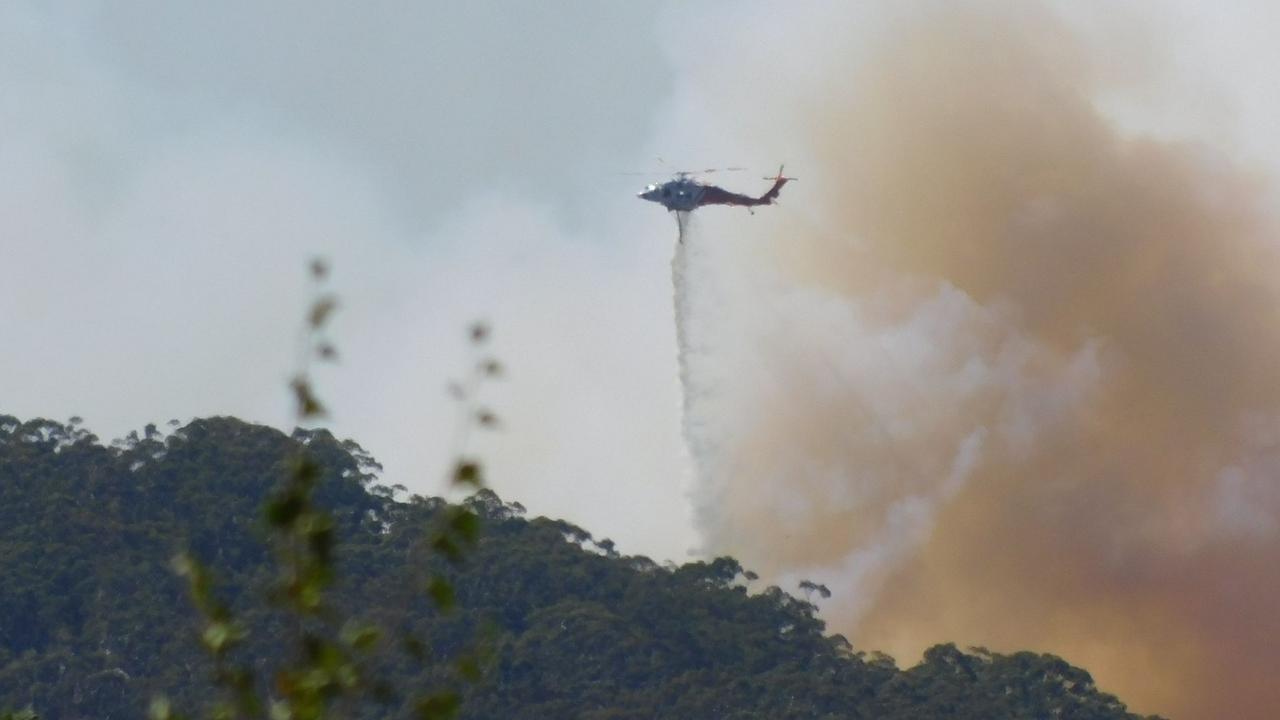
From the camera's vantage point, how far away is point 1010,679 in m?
122

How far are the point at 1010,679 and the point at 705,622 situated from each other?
47.6ft

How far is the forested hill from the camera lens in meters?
115

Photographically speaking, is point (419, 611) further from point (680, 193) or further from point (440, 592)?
point (440, 592)

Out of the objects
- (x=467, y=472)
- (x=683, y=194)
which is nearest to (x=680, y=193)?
(x=683, y=194)

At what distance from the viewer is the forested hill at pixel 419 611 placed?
378ft

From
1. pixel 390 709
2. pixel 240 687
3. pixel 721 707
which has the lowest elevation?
pixel 240 687

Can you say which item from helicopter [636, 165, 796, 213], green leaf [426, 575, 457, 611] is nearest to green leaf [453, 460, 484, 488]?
green leaf [426, 575, 457, 611]

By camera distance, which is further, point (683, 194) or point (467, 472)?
point (683, 194)

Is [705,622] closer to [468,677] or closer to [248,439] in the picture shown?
[248,439]

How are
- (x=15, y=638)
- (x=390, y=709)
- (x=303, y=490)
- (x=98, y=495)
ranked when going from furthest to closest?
(x=98, y=495)
(x=15, y=638)
(x=390, y=709)
(x=303, y=490)

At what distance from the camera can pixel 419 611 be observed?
378 feet

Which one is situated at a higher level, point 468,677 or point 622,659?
point 622,659

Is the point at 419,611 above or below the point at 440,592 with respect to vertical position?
above

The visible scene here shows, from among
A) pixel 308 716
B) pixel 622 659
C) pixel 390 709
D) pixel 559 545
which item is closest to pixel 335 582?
pixel 308 716
